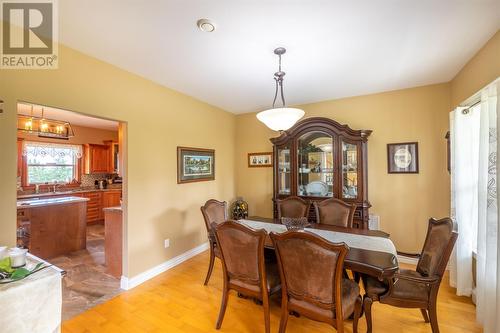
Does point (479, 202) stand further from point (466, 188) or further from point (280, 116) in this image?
point (280, 116)

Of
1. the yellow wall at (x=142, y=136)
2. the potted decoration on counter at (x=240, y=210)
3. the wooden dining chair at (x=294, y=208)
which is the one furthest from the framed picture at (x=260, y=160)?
the wooden dining chair at (x=294, y=208)

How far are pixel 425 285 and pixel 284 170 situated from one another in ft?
7.97

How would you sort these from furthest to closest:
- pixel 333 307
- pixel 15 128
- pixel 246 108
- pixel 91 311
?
pixel 246 108 → pixel 91 311 → pixel 15 128 → pixel 333 307

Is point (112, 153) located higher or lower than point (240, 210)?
higher

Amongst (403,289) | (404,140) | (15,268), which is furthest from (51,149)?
(404,140)

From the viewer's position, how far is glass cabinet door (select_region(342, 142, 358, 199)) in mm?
3275

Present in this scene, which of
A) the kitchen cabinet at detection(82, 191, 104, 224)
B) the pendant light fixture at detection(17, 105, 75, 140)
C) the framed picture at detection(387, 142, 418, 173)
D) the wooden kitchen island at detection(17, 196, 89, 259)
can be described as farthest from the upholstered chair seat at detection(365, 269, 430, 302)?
the kitchen cabinet at detection(82, 191, 104, 224)

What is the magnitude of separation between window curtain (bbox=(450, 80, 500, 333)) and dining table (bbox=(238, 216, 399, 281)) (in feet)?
2.36

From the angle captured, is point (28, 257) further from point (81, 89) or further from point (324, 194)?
point (324, 194)

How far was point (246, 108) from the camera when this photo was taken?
432cm

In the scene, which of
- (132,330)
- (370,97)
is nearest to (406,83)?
(370,97)

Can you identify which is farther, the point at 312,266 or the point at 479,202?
the point at 479,202

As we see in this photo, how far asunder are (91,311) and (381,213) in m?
3.88

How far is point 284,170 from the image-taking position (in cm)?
386
